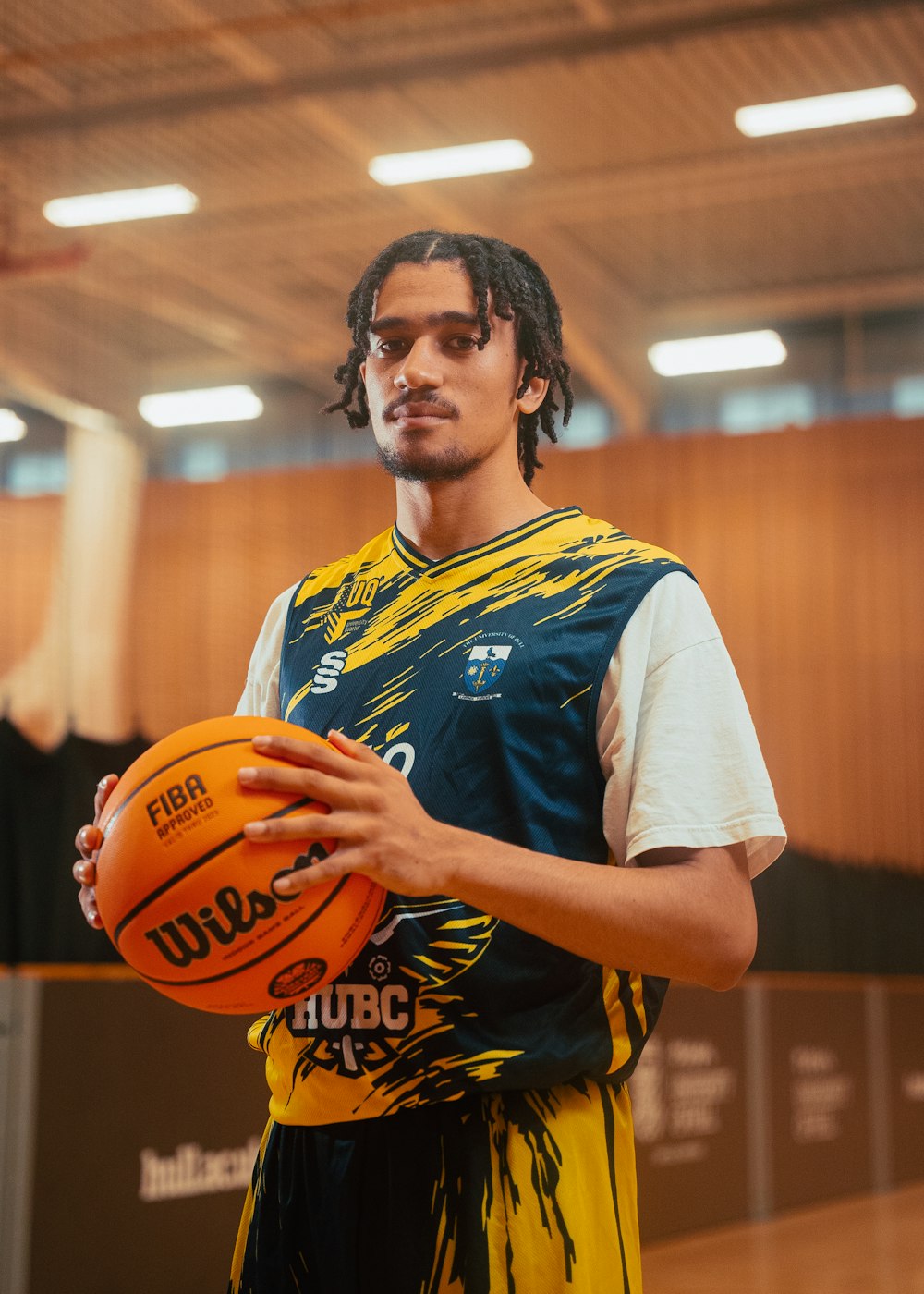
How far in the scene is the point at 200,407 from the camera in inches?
218

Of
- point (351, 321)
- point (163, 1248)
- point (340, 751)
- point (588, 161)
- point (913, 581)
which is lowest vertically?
point (163, 1248)

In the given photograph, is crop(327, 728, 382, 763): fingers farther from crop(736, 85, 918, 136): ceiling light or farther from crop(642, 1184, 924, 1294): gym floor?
crop(736, 85, 918, 136): ceiling light

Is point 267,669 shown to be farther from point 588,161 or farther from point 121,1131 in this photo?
point 588,161

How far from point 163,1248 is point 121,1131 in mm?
278

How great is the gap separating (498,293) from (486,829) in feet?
1.60

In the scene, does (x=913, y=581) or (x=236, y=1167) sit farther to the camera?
(x=913, y=581)

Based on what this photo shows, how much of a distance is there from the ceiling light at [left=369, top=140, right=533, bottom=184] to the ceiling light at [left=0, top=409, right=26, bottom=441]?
2419 millimetres

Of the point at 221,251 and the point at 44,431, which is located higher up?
the point at 221,251

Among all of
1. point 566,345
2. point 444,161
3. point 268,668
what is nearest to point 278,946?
point 268,668

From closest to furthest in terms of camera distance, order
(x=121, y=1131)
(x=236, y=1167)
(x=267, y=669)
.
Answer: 1. (x=267, y=669)
2. (x=121, y=1131)
3. (x=236, y=1167)

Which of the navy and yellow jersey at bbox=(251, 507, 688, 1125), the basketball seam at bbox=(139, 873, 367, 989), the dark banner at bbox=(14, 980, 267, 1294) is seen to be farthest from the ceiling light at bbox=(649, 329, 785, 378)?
the basketball seam at bbox=(139, 873, 367, 989)

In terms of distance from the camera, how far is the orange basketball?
1.12 metres

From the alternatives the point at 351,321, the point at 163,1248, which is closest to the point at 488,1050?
the point at 351,321

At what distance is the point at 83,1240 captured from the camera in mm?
3217
